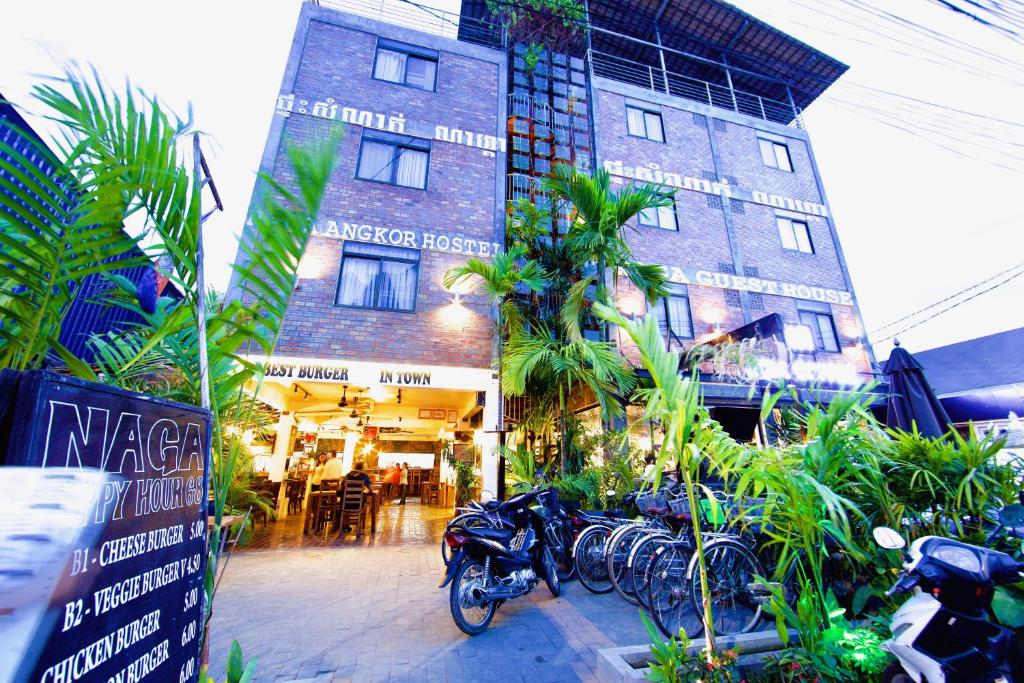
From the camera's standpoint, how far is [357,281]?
7.95 m

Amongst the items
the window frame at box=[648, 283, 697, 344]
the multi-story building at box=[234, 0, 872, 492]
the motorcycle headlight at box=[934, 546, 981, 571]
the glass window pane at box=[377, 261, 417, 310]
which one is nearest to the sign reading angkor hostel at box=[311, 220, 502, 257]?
the multi-story building at box=[234, 0, 872, 492]

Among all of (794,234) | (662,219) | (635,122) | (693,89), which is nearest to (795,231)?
(794,234)

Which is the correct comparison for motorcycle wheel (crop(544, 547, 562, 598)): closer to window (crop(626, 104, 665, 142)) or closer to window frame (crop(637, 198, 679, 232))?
window frame (crop(637, 198, 679, 232))

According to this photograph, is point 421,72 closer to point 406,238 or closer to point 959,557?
point 406,238

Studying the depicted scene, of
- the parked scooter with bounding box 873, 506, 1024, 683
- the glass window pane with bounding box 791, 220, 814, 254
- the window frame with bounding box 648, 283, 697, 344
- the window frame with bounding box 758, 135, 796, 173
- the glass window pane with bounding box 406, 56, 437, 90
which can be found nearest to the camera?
the parked scooter with bounding box 873, 506, 1024, 683

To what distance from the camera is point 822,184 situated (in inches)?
488

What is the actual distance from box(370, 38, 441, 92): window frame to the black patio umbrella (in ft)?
32.7

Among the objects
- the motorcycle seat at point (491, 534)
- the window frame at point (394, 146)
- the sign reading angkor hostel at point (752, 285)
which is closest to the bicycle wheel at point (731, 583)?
the motorcycle seat at point (491, 534)

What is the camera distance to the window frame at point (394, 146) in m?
8.64

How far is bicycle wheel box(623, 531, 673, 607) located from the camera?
388cm

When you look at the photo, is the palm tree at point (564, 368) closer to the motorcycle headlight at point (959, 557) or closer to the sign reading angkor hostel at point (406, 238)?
the sign reading angkor hostel at point (406, 238)

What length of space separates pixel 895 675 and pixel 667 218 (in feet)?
32.4

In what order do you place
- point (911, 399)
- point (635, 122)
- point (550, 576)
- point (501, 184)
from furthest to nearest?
point (635, 122) → point (501, 184) → point (911, 399) → point (550, 576)

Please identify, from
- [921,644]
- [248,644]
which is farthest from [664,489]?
[248,644]
